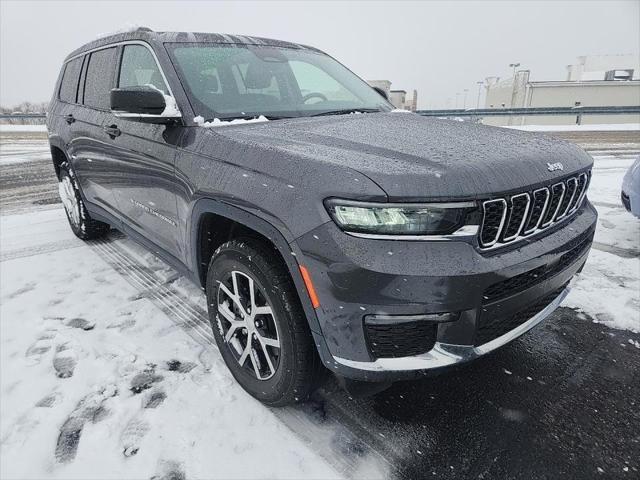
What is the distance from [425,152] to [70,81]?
13.0 feet

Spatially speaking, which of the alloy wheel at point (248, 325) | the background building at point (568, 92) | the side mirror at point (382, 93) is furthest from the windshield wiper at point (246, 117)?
the background building at point (568, 92)

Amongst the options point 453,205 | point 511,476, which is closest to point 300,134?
point 453,205

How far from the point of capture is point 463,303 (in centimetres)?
A: 151

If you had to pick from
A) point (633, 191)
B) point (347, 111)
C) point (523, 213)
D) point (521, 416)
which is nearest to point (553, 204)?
point (523, 213)

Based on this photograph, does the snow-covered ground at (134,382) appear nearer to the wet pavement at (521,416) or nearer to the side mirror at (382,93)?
the wet pavement at (521,416)

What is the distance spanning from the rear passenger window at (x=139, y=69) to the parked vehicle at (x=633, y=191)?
12.5 ft

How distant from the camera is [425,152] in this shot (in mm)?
1729

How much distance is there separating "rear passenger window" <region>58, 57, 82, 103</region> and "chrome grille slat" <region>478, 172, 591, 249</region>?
13.0ft

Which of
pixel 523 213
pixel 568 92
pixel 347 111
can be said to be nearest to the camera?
pixel 523 213

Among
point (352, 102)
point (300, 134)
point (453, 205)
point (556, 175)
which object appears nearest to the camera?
point (453, 205)

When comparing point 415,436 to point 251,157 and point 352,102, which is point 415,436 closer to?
point 251,157

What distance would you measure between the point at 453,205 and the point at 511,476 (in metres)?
1.15

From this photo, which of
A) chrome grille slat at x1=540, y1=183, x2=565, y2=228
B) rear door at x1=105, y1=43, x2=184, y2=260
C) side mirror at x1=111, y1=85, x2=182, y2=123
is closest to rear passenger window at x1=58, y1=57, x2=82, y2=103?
rear door at x1=105, y1=43, x2=184, y2=260

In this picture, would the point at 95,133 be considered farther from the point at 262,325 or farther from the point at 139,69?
the point at 262,325
